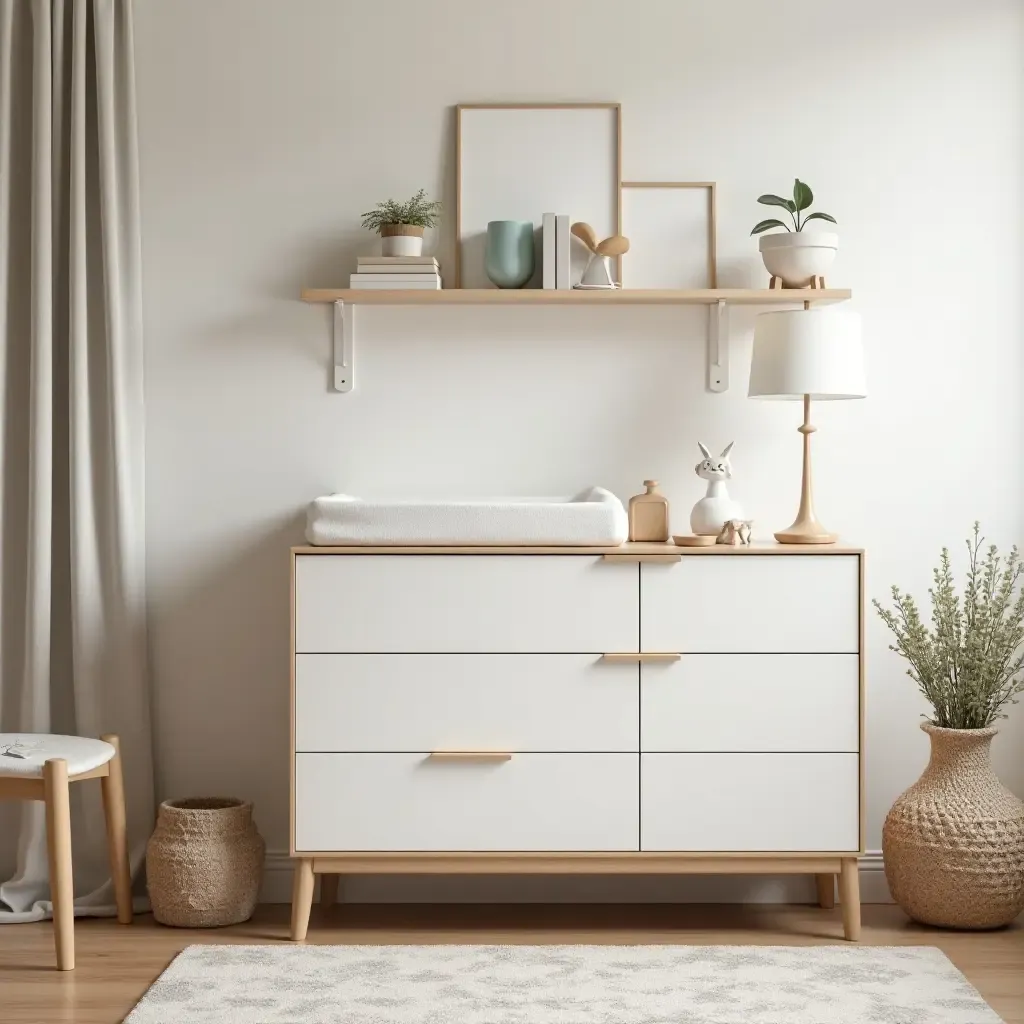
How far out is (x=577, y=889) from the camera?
115 inches

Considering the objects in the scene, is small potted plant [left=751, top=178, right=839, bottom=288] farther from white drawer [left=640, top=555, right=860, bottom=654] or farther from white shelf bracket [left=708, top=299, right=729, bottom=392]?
white drawer [left=640, top=555, right=860, bottom=654]

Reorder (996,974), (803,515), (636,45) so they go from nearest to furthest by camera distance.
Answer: (996,974) < (803,515) < (636,45)

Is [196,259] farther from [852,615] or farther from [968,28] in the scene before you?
[968,28]

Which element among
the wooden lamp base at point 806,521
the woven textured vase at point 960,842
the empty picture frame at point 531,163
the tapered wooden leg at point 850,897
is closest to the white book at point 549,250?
the empty picture frame at point 531,163

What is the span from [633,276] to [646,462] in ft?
1.38

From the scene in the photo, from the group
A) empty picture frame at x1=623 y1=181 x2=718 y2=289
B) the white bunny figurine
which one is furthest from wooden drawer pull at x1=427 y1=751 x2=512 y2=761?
empty picture frame at x1=623 y1=181 x2=718 y2=289

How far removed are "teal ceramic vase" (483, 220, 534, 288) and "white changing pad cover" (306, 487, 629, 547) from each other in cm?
59

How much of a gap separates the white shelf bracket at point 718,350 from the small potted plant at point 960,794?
602 mm

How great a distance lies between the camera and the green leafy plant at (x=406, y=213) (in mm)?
2824

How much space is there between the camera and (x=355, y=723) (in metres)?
2.54

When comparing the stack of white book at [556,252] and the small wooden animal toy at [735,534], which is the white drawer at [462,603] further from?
the stack of white book at [556,252]

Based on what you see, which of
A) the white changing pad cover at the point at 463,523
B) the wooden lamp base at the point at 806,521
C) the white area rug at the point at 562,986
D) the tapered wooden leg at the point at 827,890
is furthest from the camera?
the tapered wooden leg at the point at 827,890

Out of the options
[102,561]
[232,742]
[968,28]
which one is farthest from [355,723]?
[968,28]

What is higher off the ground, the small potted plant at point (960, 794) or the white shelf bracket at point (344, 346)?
the white shelf bracket at point (344, 346)
